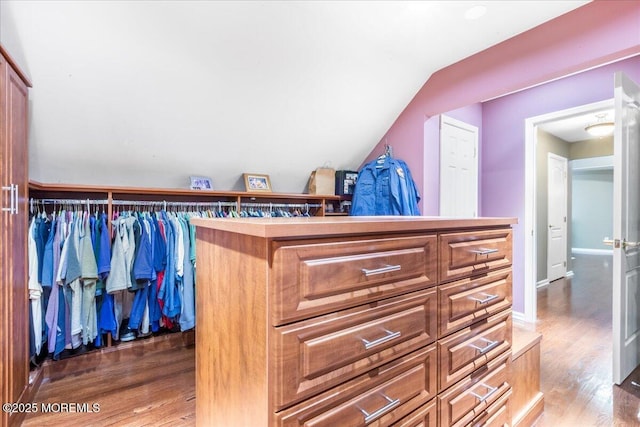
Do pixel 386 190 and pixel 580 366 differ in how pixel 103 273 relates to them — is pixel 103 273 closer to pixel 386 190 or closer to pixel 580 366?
pixel 386 190

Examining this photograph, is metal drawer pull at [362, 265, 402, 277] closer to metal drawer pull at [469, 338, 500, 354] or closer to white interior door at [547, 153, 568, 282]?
metal drawer pull at [469, 338, 500, 354]

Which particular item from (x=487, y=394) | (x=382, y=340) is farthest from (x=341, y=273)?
(x=487, y=394)

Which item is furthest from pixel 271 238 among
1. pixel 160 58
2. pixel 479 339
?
pixel 160 58

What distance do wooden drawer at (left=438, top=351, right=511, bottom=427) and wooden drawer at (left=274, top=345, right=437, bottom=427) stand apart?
0.13 metres

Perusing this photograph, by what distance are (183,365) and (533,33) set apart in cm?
359

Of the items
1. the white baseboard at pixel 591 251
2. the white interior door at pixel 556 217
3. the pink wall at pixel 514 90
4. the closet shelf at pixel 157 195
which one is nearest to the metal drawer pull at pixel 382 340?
the closet shelf at pixel 157 195

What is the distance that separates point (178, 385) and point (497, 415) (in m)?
1.89

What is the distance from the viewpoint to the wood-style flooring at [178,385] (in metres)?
1.72

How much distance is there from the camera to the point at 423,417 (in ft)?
3.33

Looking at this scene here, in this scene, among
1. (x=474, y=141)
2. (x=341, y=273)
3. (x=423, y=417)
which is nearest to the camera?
(x=341, y=273)

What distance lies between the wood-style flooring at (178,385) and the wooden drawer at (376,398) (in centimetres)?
126

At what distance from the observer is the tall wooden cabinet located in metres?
1.43

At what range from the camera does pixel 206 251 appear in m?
1.08

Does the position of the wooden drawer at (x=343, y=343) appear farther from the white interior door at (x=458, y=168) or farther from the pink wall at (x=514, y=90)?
the white interior door at (x=458, y=168)
